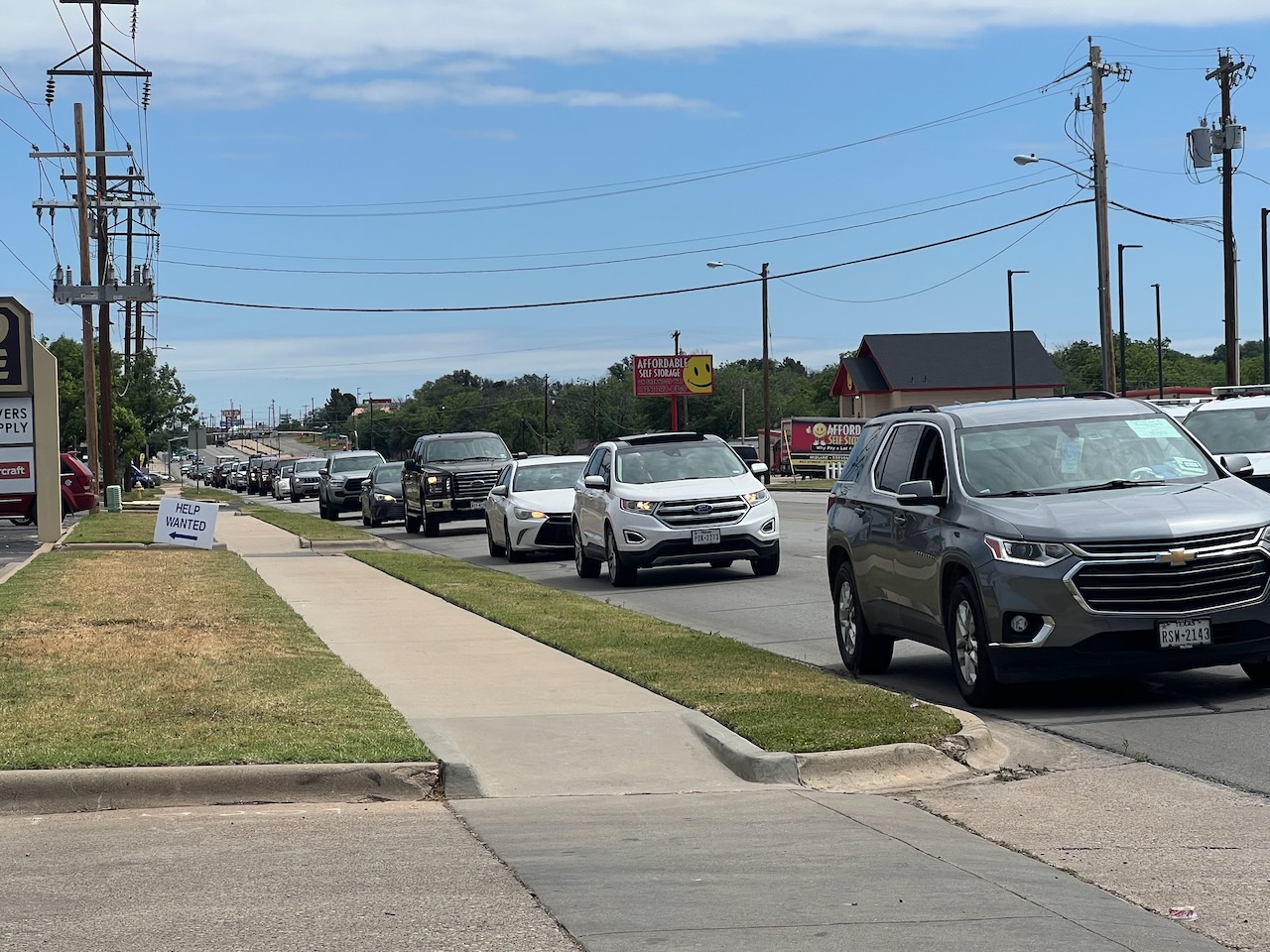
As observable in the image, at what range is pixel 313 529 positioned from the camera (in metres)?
35.1

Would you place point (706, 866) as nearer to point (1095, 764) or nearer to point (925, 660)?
point (1095, 764)

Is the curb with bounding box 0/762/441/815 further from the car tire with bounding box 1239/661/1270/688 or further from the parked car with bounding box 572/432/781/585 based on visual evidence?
the parked car with bounding box 572/432/781/585

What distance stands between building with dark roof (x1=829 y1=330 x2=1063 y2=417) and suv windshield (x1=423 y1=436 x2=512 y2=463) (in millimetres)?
57523

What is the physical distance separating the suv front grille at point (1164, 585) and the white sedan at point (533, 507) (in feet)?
53.2

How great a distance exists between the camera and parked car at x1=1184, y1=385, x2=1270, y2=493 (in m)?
18.5

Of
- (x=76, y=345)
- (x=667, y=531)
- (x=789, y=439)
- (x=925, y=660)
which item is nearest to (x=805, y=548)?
(x=667, y=531)

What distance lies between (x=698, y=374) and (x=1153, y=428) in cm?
8260

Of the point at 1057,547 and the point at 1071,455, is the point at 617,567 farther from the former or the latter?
the point at 1057,547

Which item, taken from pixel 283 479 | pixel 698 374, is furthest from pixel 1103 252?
pixel 698 374

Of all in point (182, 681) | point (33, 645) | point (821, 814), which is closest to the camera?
point (821, 814)

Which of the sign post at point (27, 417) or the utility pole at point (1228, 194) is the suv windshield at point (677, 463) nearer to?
the sign post at point (27, 417)

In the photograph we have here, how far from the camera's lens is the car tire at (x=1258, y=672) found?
10.1 meters

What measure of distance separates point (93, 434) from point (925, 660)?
35.9m

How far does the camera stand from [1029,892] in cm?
593
